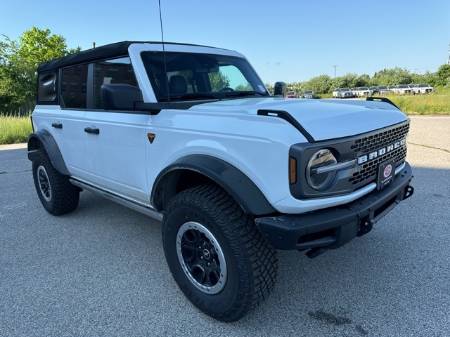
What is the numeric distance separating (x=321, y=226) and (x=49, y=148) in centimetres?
346

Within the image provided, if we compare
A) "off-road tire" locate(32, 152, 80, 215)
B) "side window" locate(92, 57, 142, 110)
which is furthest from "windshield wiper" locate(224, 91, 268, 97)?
"off-road tire" locate(32, 152, 80, 215)

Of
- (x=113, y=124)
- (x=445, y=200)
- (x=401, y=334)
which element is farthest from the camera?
(x=445, y=200)

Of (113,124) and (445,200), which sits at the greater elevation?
(113,124)

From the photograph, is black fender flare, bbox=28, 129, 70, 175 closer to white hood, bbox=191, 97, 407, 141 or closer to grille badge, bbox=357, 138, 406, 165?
white hood, bbox=191, 97, 407, 141

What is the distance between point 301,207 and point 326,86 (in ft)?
316

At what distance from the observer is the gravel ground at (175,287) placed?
2418 mm

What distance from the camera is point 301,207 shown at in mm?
2033

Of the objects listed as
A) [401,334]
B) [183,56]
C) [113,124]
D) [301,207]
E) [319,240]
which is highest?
[183,56]

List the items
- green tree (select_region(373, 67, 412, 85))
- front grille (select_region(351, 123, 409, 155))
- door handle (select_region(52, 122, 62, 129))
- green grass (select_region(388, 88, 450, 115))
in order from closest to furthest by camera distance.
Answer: front grille (select_region(351, 123, 409, 155)), door handle (select_region(52, 122, 62, 129)), green grass (select_region(388, 88, 450, 115)), green tree (select_region(373, 67, 412, 85))

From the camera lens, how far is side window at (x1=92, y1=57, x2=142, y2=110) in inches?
105

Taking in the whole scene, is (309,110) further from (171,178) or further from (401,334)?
(401,334)

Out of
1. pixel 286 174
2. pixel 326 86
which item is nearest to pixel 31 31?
pixel 286 174

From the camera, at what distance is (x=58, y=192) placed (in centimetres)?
443

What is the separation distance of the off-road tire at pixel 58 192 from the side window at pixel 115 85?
128 cm
